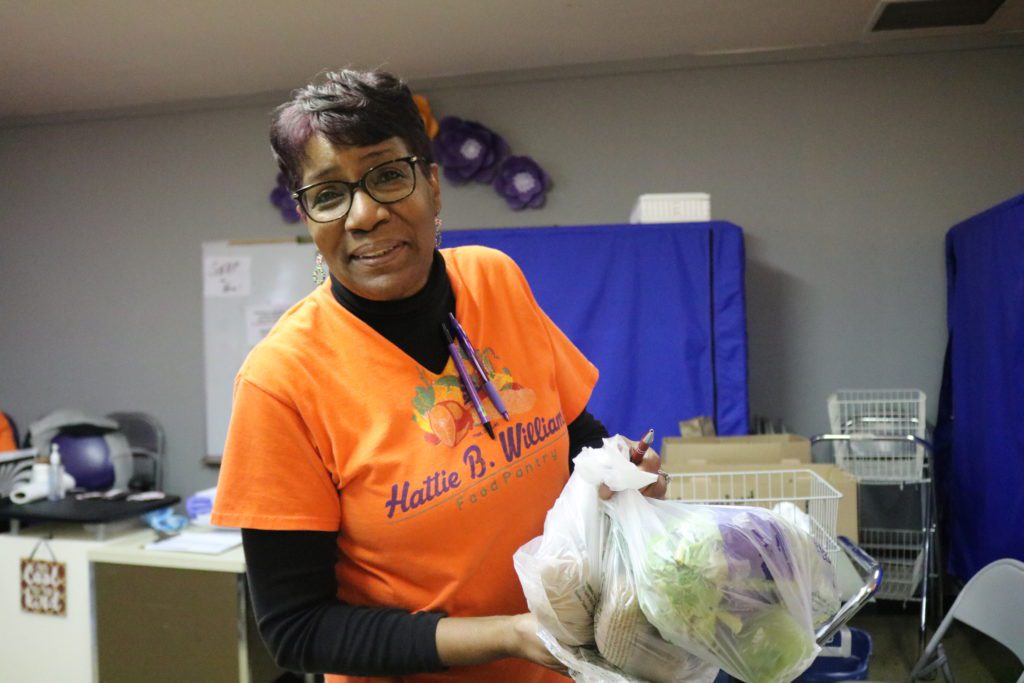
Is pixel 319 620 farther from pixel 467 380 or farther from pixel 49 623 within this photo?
pixel 49 623

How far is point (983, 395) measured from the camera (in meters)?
2.75

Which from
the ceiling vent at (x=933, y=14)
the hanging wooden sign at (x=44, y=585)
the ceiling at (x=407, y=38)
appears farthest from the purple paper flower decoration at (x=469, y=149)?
the hanging wooden sign at (x=44, y=585)

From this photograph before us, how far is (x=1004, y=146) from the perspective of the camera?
10.5ft

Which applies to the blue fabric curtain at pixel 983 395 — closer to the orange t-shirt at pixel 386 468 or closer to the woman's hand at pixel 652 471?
the woman's hand at pixel 652 471

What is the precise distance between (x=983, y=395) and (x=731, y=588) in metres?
2.63

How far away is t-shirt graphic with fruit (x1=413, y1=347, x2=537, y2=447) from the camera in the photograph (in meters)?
0.89

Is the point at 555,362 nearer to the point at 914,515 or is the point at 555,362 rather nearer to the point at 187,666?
the point at 187,666

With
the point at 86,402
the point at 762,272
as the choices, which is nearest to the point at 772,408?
the point at 762,272

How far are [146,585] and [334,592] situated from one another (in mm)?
1928

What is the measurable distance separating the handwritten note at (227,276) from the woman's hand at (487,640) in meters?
3.36

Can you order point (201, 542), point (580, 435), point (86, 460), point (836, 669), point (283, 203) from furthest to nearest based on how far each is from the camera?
point (283, 203) → point (86, 460) → point (201, 542) → point (836, 669) → point (580, 435)

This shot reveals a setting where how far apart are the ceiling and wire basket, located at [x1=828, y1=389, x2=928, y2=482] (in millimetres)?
1582

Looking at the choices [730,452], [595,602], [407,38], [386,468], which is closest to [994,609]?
[730,452]

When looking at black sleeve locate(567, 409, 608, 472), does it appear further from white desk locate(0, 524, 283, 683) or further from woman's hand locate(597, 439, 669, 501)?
white desk locate(0, 524, 283, 683)
